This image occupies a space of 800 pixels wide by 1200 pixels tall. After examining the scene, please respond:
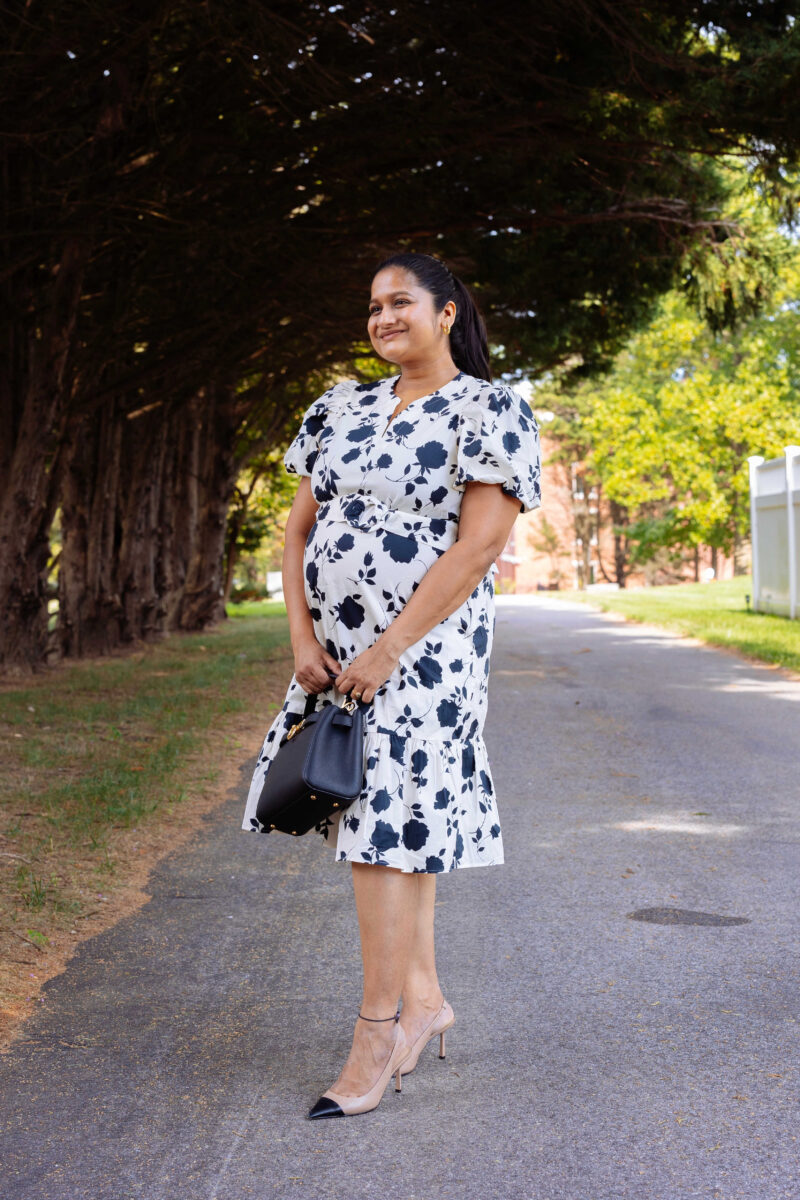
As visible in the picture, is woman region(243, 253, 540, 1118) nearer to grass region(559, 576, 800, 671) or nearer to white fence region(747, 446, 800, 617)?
grass region(559, 576, 800, 671)

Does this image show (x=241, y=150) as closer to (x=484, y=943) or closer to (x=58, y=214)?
(x=58, y=214)

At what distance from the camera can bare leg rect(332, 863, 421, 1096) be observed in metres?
3.18

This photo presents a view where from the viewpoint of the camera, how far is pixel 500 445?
3.21 metres

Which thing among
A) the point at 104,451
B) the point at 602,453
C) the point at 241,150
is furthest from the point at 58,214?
the point at 602,453

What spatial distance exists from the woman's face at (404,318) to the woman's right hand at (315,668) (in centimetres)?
83

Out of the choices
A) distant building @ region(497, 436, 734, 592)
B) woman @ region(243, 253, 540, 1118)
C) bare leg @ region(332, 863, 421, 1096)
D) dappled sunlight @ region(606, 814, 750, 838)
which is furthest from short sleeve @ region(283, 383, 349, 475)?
distant building @ region(497, 436, 734, 592)

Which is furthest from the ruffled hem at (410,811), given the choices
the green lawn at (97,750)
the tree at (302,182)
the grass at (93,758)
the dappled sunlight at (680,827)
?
the tree at (302,182)

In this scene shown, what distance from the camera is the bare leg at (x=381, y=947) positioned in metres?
3.18

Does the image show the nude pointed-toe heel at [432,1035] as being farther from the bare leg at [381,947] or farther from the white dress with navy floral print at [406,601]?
the white dress with navy floral print at [406,601]

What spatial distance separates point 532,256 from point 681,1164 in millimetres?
10261

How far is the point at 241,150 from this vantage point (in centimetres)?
1043

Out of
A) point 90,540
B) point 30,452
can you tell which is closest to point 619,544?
point 90,540

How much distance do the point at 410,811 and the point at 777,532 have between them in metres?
16.5

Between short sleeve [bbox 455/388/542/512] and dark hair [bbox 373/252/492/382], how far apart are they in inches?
10.1
